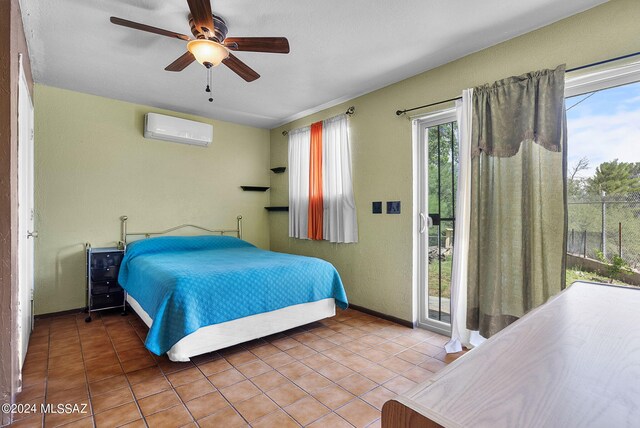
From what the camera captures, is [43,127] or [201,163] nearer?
[43,127]

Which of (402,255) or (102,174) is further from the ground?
(102,174)

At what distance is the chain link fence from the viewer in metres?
2.03

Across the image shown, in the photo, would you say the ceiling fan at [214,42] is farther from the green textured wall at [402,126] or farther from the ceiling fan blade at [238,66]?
the green textured wall at [402,126]

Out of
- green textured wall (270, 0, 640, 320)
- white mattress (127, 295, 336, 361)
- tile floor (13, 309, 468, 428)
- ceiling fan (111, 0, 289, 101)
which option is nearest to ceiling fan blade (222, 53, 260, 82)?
ceiling fan (111, 0, 289, 101)

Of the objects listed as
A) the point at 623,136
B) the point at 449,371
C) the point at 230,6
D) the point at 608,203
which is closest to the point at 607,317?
the point at 449,371

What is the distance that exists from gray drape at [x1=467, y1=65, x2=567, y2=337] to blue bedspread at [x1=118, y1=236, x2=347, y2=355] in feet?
4.52

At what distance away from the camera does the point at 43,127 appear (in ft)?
11.3

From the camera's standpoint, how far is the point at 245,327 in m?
2.66

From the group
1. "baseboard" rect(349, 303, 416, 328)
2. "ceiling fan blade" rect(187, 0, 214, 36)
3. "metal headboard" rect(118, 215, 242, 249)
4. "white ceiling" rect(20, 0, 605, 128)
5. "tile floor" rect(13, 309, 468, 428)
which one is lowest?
"tile floor" rect(13, 309, 468, 428)

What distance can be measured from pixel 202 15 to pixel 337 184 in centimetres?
237

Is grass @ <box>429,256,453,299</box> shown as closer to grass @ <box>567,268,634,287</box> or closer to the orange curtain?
grass @ <box>567,268,634,287</box>

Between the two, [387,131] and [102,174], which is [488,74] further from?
[102,174]

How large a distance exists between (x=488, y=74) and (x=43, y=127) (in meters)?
4.47

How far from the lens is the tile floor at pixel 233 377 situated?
1.81 metres
